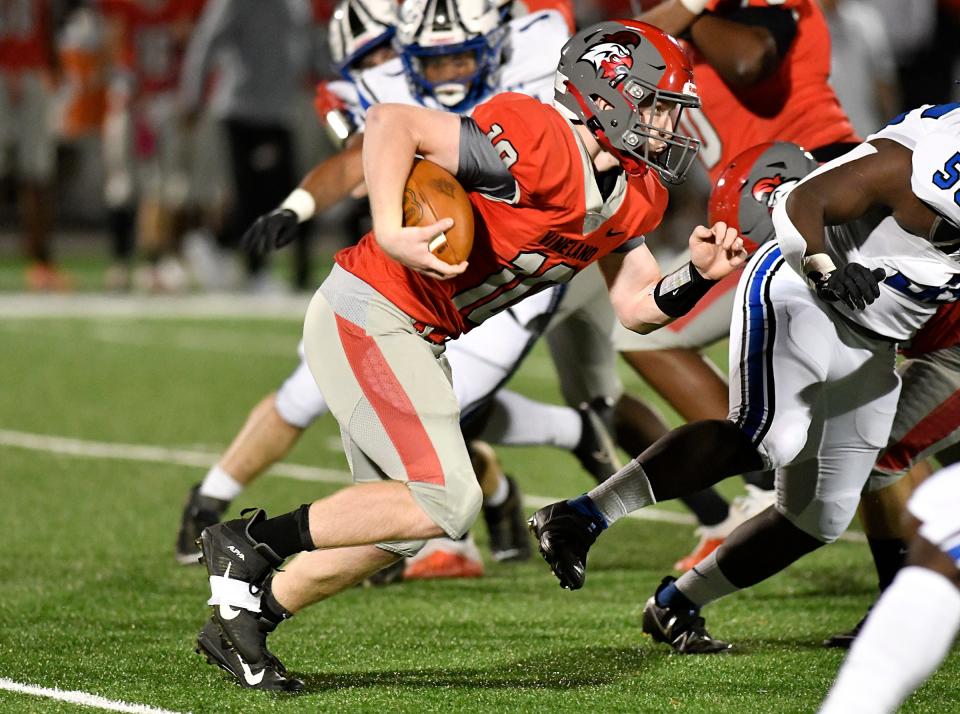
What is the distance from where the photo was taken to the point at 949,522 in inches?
A: 107

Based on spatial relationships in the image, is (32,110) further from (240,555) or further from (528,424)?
(240,555)

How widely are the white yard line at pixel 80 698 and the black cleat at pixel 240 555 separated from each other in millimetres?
339

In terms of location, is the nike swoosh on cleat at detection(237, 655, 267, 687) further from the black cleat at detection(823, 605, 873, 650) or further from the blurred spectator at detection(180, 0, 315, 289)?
the blurred spectator at detection(180, 0, 315, 289)

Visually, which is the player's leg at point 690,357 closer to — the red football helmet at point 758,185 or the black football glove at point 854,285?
the red football helmet at point 758,185

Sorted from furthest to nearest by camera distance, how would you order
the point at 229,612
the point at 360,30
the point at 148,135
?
the point at 148,135, the point at 360,30, the point at 229,612

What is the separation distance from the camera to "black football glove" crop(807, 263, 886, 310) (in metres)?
3.43

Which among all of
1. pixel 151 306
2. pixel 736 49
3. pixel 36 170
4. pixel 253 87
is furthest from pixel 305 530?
pixel 36 170

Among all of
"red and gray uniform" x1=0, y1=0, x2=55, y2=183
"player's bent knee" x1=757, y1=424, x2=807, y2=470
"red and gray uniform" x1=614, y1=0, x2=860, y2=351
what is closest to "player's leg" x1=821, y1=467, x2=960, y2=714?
"player's bent knee" x1=757, y1=424, x2=807, y2=470

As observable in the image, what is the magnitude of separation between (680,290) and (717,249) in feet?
0.45

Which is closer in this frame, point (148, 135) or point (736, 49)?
point (736, 49)

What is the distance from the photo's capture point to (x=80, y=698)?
3.52m

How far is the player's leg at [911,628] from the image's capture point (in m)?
2.64

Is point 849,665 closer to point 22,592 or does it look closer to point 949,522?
point 949,522

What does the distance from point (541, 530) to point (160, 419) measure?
439 cm
